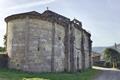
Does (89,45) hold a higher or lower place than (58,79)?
higher

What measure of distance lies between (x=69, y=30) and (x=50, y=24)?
6397 millimetres

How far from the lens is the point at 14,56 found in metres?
32.2

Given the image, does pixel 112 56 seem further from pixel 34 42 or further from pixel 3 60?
pixel 3 60

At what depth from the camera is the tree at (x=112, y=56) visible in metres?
65.6

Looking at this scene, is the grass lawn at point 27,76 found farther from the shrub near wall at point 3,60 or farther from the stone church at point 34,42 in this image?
the shrub near wall at point 3,60

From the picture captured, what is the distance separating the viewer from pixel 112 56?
65.8m

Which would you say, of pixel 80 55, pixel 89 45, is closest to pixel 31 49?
pixel 80 55

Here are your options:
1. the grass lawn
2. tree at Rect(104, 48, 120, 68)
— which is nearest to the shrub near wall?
the grass lawn

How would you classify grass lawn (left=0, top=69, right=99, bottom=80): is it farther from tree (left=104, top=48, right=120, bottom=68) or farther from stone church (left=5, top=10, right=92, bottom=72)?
tree (left=104, top=48, right=120, bottom=68)

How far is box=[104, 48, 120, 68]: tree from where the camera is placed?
65.6m

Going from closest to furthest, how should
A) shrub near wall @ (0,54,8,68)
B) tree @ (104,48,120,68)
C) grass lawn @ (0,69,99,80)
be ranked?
grass lawn @ (0,69,99,80) → shrub near wall @ (0,54,8,68) → tree @ (104,48,120,68)

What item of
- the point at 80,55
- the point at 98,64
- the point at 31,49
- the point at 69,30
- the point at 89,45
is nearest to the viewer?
the point at 31,49

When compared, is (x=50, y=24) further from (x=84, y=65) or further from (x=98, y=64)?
(x=98, y=64)

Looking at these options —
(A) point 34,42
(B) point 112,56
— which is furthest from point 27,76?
(B) point 112,56
